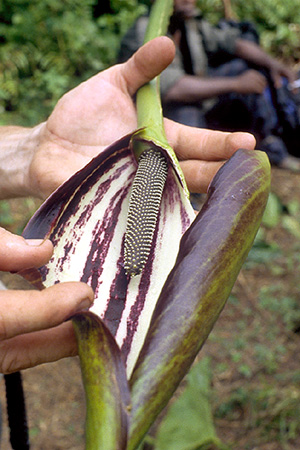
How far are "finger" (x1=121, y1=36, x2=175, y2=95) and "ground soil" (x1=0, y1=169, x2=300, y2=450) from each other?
0.88m

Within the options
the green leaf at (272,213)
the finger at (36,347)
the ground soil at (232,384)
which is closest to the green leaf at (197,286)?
the finger at (36,347)

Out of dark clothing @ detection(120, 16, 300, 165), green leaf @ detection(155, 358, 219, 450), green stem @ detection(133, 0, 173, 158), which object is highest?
green stem @ detection(133, 0, 173, 158)

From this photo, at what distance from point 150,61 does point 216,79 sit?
3.98ft

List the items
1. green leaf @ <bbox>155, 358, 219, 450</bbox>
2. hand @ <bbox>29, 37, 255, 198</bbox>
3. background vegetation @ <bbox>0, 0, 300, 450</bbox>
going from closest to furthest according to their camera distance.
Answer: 1. hand @ <bbox>29, 37, 255, 198</bbox>
2. green leaf @ <bbox>155, 358, 219, 450</bbox>
3. background vegetation @ <bbox>0, 0, 300, 450</bbox>

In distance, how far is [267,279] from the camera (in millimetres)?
1652

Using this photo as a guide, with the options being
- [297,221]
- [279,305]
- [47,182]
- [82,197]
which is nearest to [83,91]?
[47,182]

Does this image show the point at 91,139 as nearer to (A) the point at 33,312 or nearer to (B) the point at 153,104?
(B) the point at 153,104

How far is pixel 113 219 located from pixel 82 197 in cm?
5

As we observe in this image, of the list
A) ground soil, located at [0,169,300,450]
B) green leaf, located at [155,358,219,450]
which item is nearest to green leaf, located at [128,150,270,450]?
green leaf, located at [155,358,219,450]

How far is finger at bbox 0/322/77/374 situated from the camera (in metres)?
0.45

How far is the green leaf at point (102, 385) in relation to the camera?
1.06 ft

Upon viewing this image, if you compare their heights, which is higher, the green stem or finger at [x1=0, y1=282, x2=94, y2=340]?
the green stem

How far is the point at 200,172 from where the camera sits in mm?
670

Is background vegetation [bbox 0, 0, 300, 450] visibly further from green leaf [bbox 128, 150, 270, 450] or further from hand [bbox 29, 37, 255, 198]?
green leaf [bbox 128, 150, 270, 450]
